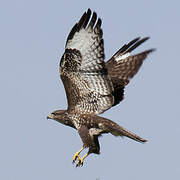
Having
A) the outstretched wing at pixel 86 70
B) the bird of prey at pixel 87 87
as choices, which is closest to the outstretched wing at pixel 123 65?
the bird of prey at pixel 87 87

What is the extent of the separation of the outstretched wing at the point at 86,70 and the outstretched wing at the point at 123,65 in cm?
67

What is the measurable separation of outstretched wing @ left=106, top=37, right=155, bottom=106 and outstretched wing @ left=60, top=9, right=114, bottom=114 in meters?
0.67

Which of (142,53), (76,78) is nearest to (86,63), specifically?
(76,78)

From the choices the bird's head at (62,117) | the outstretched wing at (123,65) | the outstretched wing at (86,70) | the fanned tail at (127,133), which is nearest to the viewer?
the outstretched wing at (86,70)

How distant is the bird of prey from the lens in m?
10.6

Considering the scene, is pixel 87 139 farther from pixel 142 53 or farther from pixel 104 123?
pixel 142 53

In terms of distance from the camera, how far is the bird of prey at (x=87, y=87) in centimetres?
1055

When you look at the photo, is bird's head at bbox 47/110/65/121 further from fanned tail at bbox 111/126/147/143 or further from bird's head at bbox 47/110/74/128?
fanned tail at bbox 111/126/147/143

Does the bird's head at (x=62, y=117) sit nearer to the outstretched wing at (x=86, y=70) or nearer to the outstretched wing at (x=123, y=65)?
the outstretched wing at (x=86, y=70)

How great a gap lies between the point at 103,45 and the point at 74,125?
1.88 m

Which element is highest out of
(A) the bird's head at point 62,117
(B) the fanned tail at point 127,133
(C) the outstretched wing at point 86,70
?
(C) the outstretched wing at point 86,70

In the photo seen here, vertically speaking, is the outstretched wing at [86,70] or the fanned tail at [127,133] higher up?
the outstretched wing at [86,70]

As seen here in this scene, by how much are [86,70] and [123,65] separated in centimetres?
189

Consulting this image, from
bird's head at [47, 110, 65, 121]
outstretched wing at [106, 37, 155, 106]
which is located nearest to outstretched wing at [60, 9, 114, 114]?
bird's head at [47, 110, 65, 121]
